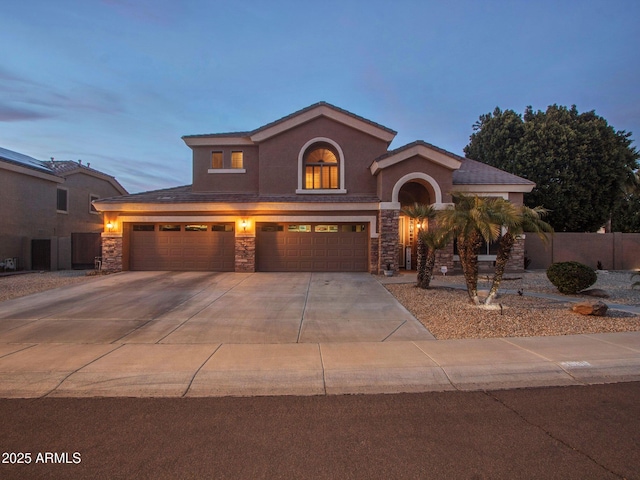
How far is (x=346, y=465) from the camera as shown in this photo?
11.0 ft

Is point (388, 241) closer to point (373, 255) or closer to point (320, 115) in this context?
point (373, 255)

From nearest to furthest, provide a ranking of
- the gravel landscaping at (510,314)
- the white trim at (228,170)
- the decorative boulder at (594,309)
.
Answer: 1. the gravel landscaping at (510,314)
2. the decorative boulder at (594,309)
3. the white trim at (228,170)

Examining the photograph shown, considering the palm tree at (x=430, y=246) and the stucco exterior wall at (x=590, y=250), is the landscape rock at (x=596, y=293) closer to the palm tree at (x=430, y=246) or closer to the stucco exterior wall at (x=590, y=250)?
the palm tree at (x=430, y=246)

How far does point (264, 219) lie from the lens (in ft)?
57.6

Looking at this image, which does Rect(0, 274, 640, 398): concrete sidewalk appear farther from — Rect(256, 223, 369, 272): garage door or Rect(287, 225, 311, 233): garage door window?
Rect(287, 225, 311, 233): garage door window

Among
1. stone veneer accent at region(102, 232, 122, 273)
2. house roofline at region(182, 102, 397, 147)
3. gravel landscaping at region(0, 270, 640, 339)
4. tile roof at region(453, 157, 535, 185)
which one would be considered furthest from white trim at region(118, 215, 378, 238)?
tile roof at region(453, 157, 535, 185)

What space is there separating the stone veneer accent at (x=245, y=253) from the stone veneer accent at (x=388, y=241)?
5.87m

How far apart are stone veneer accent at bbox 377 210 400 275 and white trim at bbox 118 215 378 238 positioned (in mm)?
528

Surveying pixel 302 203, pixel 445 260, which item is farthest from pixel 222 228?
pixel 445 260

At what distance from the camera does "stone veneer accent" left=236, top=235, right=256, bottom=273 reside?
1725 cm

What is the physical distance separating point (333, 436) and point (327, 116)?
16790 millimetres

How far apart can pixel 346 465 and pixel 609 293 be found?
13.3 metres

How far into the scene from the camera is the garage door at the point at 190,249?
1769cm

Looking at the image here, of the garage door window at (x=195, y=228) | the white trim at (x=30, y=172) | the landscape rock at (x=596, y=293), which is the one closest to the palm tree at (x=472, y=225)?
the landscape rock at (x=596, y=293)
